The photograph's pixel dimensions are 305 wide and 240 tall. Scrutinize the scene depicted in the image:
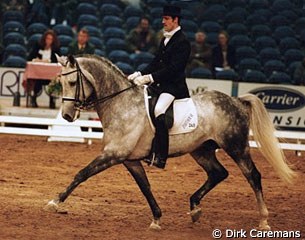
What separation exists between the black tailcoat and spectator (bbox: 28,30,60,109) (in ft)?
27.4

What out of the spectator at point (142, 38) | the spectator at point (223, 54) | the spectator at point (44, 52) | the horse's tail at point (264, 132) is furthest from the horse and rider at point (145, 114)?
the spectator at point (142, 38)

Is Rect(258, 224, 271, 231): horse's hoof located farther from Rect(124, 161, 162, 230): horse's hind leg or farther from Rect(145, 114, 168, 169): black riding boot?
Rect(145, 114, 168, 169): black riding boot

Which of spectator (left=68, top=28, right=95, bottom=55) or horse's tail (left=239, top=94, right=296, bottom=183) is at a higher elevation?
horse's tail (left=239, top=94, right=296, bottom=183)

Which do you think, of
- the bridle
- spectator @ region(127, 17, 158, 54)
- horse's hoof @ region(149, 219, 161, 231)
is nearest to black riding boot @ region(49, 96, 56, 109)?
spectator @ region(127, 17, 158, 54)

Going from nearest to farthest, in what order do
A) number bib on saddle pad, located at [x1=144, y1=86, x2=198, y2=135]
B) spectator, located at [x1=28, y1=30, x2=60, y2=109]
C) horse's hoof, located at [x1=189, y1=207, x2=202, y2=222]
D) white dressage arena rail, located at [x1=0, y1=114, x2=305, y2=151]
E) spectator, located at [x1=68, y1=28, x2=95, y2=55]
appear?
number bib on saddle pad, located at [x1=144, y1=86, x2=198, y2=135] < horse's hoof, located at [x1=189, y1=207, x2=202, y2=222] < white dressage arena rail, located at [x1=0, y1=114, x2=305, y2=151] < spectator, located at [x1=68, y1=28, x2=95, y2=55] < spectator, located at [x1=28, y1=30, x2=60, y2=109]

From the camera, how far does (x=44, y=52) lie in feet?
58.9

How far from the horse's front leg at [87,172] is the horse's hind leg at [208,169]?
3.96ft

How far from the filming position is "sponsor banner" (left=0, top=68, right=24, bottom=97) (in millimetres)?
18203

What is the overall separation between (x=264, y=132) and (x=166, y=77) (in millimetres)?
1439

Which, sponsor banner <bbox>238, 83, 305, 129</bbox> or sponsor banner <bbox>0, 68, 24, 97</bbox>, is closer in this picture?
sponsor banner <bbox>0, 68, 24, 97</bbox>

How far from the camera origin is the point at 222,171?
399 inches

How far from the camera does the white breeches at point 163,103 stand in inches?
373

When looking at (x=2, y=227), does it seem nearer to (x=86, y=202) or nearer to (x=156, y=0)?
(x=86, y=202)

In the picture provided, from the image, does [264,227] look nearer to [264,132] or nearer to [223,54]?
[264,132]
